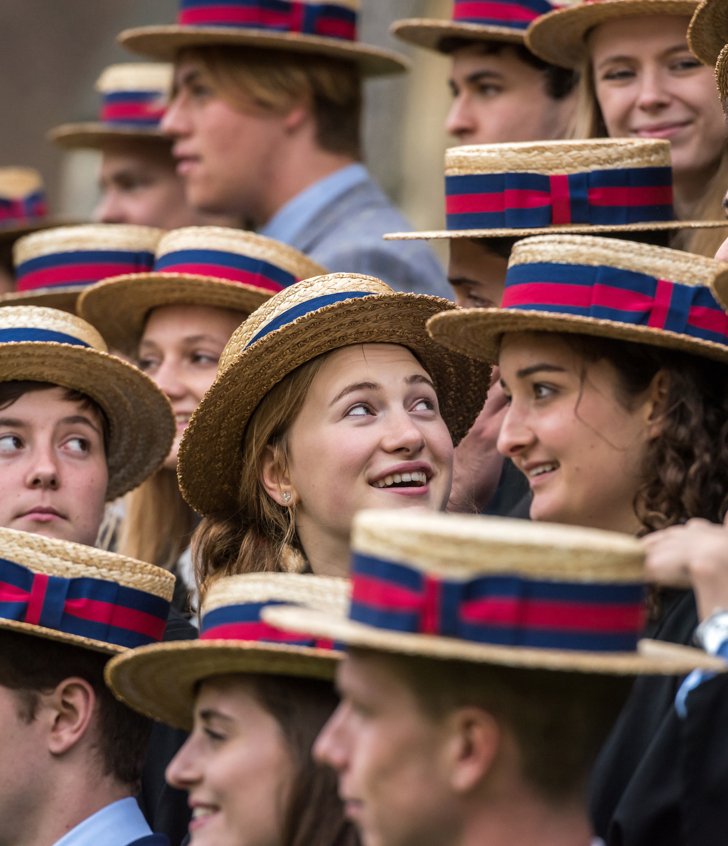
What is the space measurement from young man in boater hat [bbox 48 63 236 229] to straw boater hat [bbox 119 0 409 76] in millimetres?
1334

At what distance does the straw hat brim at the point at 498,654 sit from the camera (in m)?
2.93

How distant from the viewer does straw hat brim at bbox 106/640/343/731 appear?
3.67 m

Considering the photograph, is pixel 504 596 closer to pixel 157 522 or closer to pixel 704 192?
pixel 704 192

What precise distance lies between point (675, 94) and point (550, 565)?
3114 millimetres

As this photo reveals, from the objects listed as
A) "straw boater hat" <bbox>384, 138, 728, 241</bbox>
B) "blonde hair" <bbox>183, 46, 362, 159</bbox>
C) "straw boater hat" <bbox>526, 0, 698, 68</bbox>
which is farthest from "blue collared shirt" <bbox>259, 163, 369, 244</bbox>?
"straw boater hat" <bbox>384, 138, 728, 241</bbox>

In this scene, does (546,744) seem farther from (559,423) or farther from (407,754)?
(559,423)

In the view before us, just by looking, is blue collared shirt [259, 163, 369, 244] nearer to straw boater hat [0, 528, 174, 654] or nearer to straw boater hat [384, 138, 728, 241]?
straw boater hat [384, 138, 728, 241]

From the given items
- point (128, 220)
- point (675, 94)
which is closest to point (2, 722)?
point (675, 94)

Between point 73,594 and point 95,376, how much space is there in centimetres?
105

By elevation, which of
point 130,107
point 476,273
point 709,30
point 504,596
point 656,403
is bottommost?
point 504,596

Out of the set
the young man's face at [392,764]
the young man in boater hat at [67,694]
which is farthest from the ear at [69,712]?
the young man's face at [392,764]

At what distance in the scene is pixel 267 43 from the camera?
7242mm

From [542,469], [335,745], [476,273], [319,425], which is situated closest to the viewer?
[335,745]

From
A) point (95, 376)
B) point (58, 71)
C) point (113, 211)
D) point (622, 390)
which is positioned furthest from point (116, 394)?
point (58, 71)
